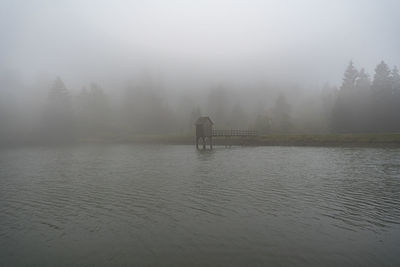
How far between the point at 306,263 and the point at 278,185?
13.8 meters

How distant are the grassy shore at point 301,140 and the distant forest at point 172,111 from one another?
43.3ft

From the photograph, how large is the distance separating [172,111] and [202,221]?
4348 inches

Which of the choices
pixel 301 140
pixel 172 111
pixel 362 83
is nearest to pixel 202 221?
pixel 301 140

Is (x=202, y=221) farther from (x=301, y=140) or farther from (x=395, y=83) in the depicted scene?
(x=395, y=83)

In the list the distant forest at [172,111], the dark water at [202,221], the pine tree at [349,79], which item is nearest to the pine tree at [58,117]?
the distant forest at [172,111]

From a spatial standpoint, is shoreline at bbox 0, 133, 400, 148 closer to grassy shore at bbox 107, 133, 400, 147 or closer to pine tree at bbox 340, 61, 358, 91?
grassy shore at bbox 107, 133, 400, 147

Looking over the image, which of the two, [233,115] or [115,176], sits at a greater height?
[233,115]

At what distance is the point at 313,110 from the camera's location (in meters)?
116

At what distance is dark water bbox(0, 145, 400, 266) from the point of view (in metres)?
11.1

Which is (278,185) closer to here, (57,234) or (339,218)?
(339,218)

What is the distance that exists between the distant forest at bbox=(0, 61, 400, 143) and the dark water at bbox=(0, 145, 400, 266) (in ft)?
193

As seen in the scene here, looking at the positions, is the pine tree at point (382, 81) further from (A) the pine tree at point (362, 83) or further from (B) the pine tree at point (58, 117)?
(B) the pine tree at point (58, 117)

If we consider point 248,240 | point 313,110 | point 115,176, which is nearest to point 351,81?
point 313,110

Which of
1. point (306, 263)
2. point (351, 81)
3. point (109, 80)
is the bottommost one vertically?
point (306, 263)
